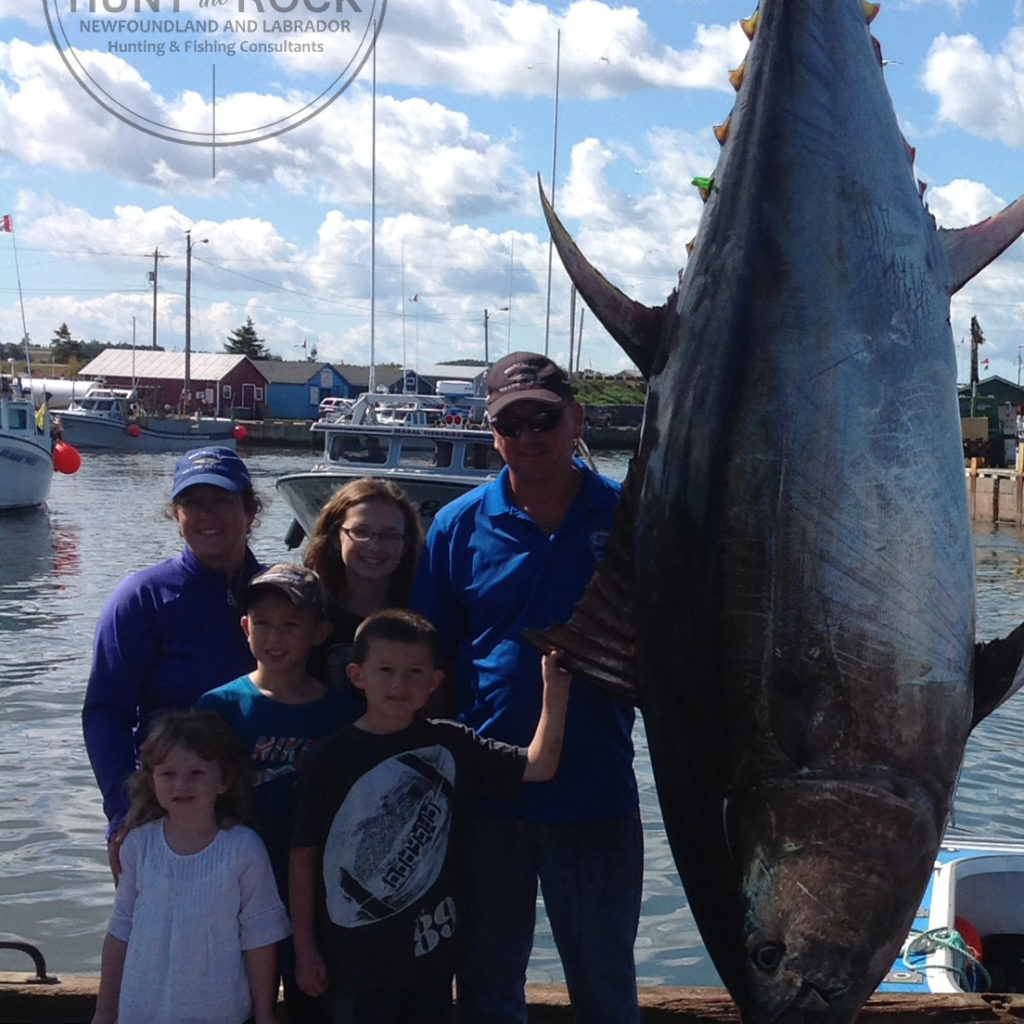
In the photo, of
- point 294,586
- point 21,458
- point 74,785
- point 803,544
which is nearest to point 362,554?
point 294,586

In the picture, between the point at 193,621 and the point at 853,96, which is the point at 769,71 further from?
the point at 193,621

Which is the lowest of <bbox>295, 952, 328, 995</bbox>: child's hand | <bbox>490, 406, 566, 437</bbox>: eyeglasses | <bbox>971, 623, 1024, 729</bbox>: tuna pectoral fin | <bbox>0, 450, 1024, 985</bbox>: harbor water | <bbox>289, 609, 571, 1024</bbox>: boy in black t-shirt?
<bbox>0, 450, 1024, 985</bbox>: harbor water

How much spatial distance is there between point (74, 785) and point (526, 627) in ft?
21.7

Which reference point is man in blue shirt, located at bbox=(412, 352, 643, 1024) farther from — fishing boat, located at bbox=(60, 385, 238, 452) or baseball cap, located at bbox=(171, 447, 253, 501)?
fishing boat, located at bbox=(60, 385, 238, 452)

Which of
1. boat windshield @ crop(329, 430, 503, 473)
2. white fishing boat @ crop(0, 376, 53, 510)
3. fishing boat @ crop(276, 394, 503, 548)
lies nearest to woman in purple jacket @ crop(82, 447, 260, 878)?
fishing boat @ crop(276, 394, 503, 548)

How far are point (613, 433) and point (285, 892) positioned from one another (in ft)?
178

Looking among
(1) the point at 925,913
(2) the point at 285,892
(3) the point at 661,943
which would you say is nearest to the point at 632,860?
(2) the point at 285,892

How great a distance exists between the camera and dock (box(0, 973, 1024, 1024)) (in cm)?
304

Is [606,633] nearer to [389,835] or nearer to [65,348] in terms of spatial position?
[389,835]

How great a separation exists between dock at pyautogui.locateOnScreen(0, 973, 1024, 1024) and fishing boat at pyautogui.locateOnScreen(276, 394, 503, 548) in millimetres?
12561

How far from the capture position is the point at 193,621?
262cm

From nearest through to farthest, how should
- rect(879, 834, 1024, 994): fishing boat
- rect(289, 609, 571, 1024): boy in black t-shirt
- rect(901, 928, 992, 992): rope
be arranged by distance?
rect(289, 609, 571, 1024): boy in black t-shirt, rect(901, 928, 992, 992): rope, rect(879, 834, 1024, 994): fishing boat

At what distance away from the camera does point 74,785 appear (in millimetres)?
8141

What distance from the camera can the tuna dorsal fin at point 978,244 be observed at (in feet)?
6.48
